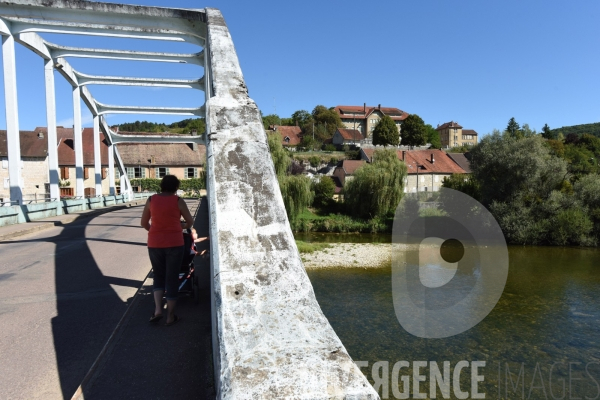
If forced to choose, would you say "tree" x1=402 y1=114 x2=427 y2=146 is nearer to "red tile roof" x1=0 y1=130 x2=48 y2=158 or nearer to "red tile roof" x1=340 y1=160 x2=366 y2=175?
"red tile roof" x1=340 y1=160 x2=366 y2=175

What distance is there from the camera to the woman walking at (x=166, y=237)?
129 inches

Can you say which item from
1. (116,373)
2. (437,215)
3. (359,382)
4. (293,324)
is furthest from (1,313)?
(437,215)

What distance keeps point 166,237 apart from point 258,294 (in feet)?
6.01

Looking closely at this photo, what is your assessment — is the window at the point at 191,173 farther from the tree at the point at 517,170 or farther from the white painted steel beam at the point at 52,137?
the tree at the point at 517,170

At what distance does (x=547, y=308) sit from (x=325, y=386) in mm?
14745

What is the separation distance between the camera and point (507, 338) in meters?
10.7

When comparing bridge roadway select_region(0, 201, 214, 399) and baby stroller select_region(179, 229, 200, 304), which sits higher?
baby stroller select_region(179, 229, 200, 304)

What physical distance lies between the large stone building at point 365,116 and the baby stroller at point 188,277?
79.0m

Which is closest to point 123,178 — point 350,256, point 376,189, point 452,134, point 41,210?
point 376,189

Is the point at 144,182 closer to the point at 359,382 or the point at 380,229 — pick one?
the point at 380,229

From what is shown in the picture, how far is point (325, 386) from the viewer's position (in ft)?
4.43

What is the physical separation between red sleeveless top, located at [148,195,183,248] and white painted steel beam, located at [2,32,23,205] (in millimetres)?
11035

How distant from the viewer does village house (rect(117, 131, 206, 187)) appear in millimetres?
44500
